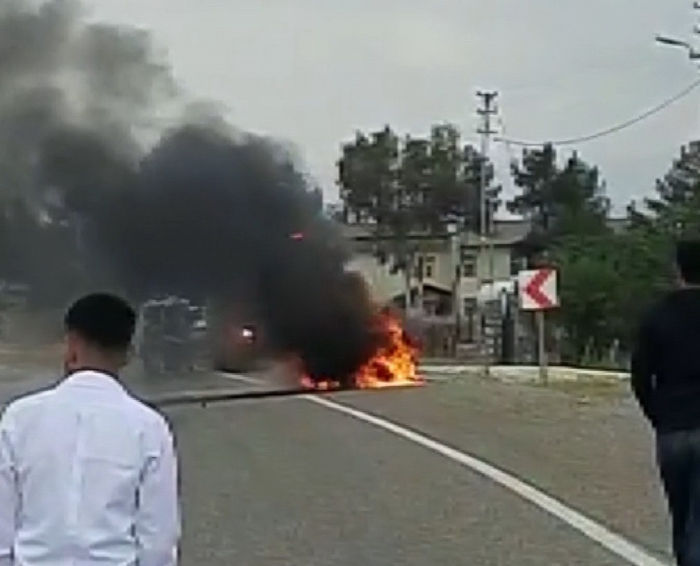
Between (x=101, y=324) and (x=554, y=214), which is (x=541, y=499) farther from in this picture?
(x=554, y=214)

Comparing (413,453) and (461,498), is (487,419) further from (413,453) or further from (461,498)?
(461,498)

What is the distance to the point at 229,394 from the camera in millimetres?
28562

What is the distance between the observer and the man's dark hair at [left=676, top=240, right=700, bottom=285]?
7410 mm

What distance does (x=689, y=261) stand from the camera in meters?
7.39

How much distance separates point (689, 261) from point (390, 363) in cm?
2682

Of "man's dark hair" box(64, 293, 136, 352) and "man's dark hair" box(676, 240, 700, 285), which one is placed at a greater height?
"man's dark hair" box(676, 240, 700, 285)

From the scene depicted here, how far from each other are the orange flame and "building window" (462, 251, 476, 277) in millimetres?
76075

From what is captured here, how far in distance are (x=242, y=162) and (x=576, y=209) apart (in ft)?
252

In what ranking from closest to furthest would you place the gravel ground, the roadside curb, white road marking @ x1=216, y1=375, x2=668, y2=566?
white road marking @ x1=216, y1=375, x2=668, y2=566 → the gravel ground → the roadside curb

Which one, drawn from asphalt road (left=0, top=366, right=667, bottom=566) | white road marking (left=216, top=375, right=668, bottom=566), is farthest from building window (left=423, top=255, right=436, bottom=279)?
white road marking (left=216, top=375, right=668, bottom=566)

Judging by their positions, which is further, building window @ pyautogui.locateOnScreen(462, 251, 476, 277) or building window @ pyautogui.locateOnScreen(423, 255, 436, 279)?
building window @ pyautogui.locateOnScreen(462, 251, 476, 277)

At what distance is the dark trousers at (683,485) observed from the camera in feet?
24.6

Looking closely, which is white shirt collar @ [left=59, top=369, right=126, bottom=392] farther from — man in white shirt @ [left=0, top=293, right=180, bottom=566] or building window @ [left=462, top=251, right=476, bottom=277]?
building window @ [left=462, top=251, right=476, bottom=277]

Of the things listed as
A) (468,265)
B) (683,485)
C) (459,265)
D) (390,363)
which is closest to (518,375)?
(390,363)
